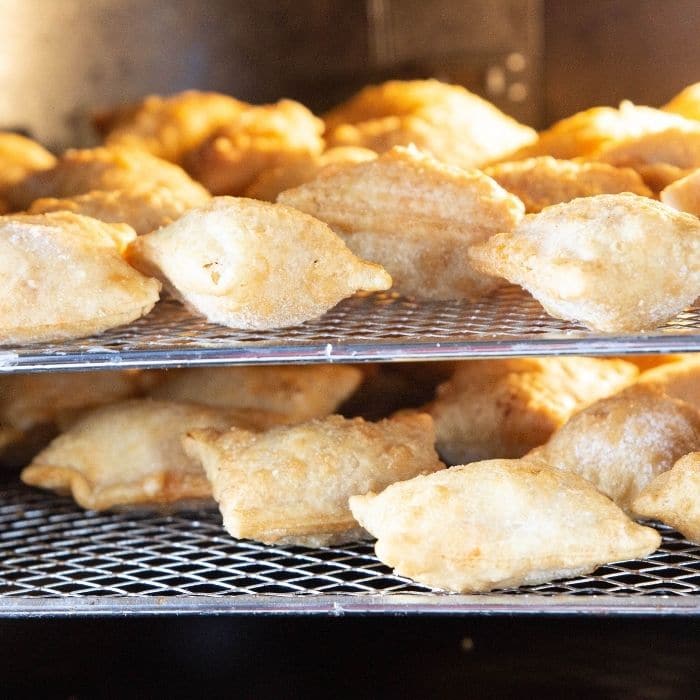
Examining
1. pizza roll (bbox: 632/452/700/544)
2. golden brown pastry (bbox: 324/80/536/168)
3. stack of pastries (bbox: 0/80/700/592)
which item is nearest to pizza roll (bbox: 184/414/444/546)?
stack of pastries (bbox: 0/80/700/592)

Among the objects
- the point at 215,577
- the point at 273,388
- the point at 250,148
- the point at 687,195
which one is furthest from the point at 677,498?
the point at 250,148

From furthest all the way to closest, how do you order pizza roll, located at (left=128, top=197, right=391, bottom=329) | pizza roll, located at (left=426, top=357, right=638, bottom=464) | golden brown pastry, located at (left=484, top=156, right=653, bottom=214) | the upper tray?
1. pizza roll, located at (left=426, top=357, right=638, bottom=464)
2. golden brown pastry, located at (left=484, top=156, right=653, bottom=214)
3. pizza roll, located at (left=128, top=197, right=391, bottom=329)
4. the upper tray

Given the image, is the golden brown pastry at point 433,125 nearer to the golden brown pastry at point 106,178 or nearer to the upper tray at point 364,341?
the golden brown pastry at point 106,178

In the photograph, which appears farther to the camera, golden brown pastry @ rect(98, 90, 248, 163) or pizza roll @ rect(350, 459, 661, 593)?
golden brown pastry @ rect(98, 90, 248, 163)

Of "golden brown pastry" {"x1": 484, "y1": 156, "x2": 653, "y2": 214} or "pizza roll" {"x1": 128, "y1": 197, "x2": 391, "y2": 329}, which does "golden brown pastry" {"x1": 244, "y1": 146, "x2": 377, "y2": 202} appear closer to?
"golden brown pastry" {"x1": 484, "y1": 156, "x2": 653, "y2": 214}

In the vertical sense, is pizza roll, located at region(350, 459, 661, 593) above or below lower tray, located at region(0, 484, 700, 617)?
above

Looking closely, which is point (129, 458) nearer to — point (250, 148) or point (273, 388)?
point (273, 388)

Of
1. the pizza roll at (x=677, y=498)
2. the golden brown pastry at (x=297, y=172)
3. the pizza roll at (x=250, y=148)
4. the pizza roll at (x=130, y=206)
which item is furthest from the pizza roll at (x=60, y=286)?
the pizza roll at (x=677, y=498)
